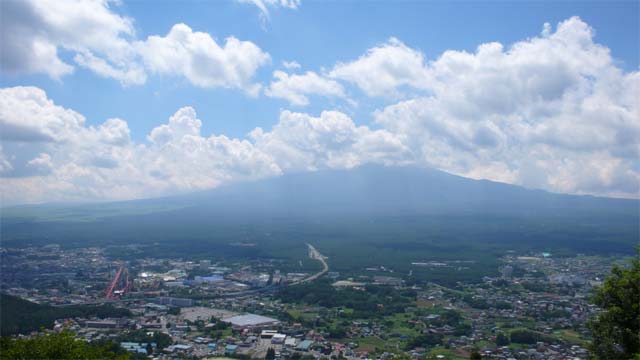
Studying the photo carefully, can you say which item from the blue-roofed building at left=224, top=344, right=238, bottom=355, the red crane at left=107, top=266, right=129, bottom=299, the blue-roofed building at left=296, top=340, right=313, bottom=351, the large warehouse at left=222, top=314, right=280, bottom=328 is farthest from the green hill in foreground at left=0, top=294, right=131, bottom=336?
the blue-roofed building at left=296, top=340, right=313, bottom=351

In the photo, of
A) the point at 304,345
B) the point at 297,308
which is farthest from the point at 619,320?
the point at 297,308

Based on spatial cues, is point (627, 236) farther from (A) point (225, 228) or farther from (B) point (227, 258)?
(A) point (225, 228)

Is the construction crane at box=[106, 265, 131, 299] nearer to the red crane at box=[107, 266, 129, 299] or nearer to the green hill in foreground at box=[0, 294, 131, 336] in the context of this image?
the red crane at box=[107, 266, 129, 299]

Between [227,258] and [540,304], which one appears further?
[227,258]

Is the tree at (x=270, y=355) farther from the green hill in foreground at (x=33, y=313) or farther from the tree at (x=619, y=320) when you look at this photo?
the tree at (x=619, y=320)

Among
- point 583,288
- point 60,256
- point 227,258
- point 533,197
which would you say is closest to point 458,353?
point 583,288

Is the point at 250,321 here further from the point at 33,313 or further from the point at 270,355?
the point at 33,313

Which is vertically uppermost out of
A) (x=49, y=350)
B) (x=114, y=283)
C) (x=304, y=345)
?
(x=49, y=350)
